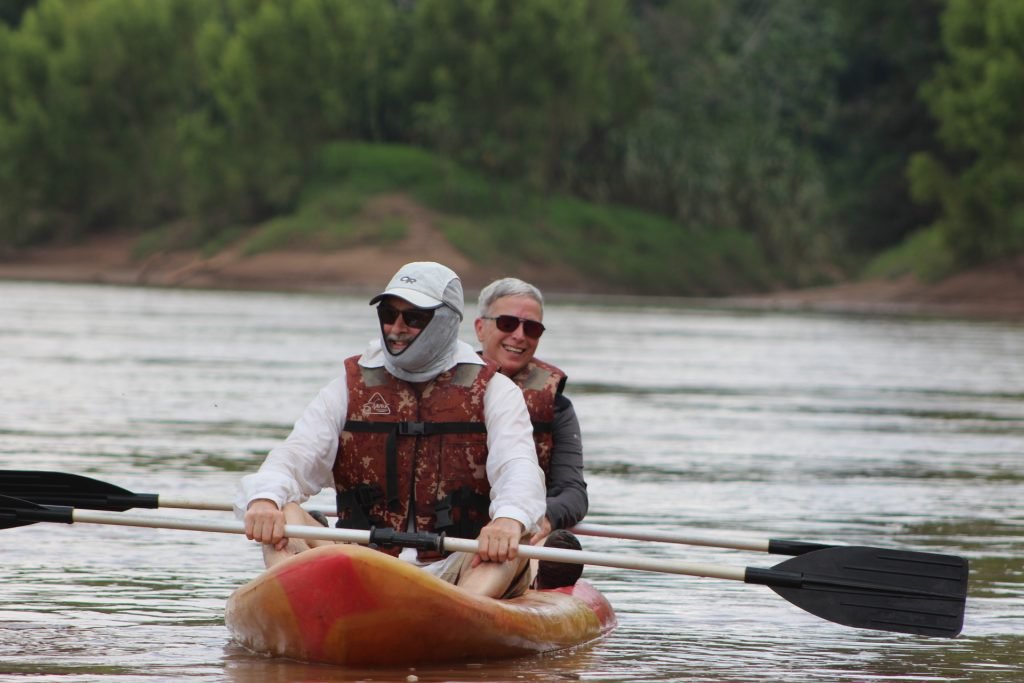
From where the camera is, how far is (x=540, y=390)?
28.4 ft

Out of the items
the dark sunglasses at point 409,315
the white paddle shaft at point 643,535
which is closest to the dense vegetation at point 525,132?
the white paddle shaft at point 643,535

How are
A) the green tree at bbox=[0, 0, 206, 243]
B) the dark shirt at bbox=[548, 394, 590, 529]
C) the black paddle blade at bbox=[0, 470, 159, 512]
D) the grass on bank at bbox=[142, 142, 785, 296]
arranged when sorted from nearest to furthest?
the dark shirt at bbox=[548, 394, 590, 529] → the black paddle blade at bbox=[0, 470, 159, 512] → the grass on bank at bbox=[142, 142, 785, 296] → the green tree at bbox=[0, 0, 206, 243]

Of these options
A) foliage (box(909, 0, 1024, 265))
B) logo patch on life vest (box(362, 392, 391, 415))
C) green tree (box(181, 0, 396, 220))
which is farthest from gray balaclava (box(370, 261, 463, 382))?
green tree (box(181, 0, 396, 220))

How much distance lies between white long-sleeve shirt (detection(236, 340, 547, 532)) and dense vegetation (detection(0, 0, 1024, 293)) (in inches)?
2187

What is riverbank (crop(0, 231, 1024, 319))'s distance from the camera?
62250mm

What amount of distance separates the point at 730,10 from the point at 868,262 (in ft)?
43.7

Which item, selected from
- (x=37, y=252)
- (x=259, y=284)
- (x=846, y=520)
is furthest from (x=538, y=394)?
(x=37, y=252)

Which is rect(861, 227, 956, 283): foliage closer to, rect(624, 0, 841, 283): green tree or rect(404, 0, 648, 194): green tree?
rect(624, 0, 841, 283): green tree

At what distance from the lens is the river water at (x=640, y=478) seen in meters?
8.51

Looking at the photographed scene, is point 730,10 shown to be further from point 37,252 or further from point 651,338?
point 651,338

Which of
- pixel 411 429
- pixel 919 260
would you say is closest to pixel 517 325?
pixel 411 429

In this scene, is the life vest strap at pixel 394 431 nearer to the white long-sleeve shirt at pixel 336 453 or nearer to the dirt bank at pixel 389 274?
the white long-sleeve shirt at pixel 336 453

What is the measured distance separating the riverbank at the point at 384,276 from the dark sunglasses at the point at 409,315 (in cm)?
5263

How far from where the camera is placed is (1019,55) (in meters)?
59.6
